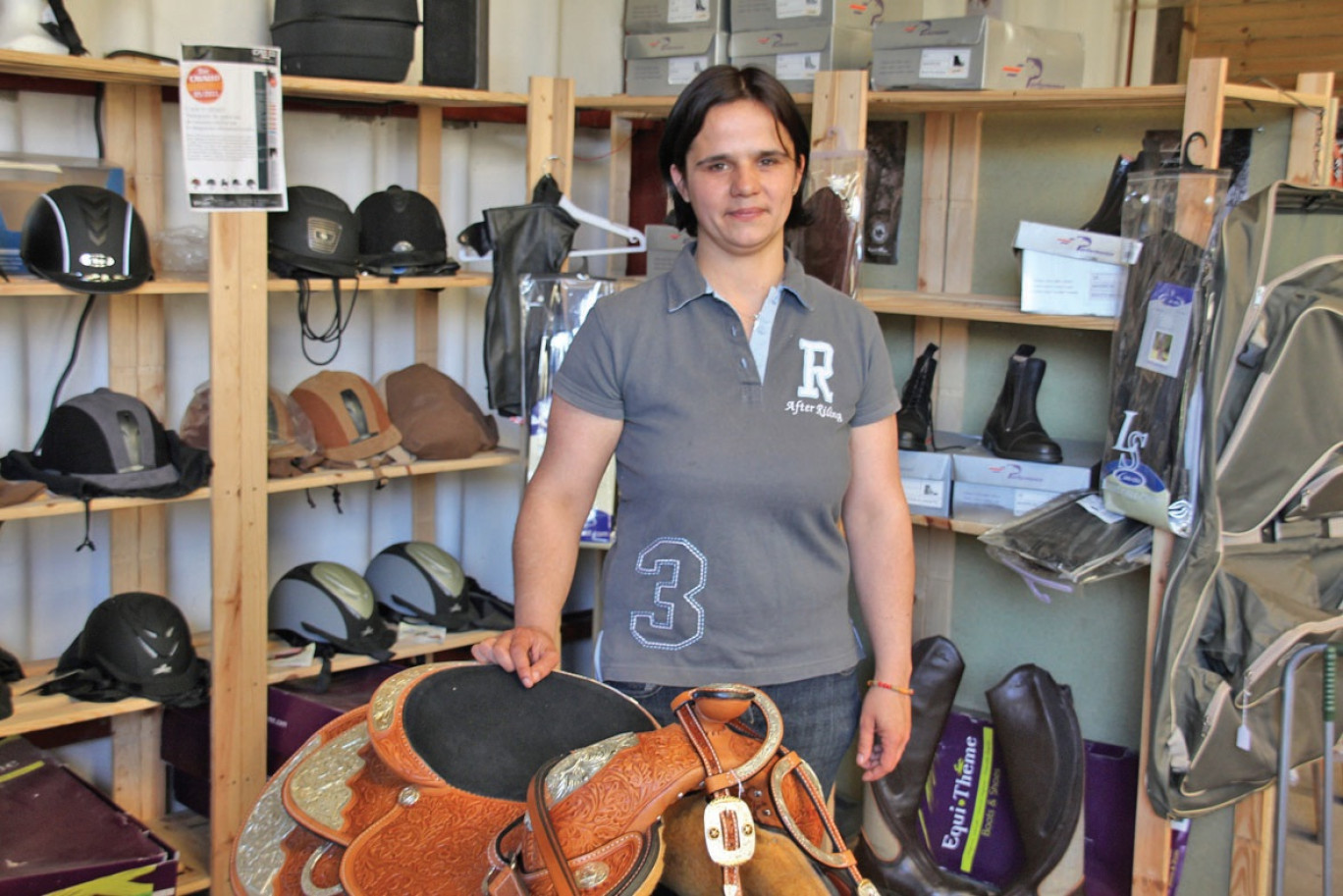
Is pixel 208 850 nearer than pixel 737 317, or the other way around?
pixel 737 317

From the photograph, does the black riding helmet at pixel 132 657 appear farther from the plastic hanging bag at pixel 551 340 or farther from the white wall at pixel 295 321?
the plastic hanging bag at pixel 551 340

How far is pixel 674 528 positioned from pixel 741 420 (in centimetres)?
16

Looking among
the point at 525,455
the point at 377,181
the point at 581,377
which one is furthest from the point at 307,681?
the point at 581,377

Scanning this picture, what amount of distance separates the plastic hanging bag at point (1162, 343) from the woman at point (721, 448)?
106 centimetres

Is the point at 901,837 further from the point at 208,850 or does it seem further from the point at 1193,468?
the point at 208,850

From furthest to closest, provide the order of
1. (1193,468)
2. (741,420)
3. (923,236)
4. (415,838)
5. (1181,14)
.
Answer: (1181,14) < (923,236) < (1193,468) < (741,420) < (415,838)

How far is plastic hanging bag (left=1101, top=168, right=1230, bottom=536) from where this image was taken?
2477 millimetres

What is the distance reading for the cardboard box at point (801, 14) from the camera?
3.03 m

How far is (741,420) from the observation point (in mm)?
1613

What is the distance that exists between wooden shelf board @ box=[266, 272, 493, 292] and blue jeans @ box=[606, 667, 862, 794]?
148 centimetres

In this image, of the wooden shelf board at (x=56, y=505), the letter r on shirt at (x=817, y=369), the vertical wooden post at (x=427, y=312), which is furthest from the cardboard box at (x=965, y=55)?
the wooden shelf board at (x=56, y=505)

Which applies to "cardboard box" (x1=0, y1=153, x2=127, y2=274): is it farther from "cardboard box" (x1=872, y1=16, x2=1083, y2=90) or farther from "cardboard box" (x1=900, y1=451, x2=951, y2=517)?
"cardboard box" (x1=900, y1=451, x2=951, y2=517)

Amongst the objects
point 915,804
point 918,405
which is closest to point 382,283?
point 918,405

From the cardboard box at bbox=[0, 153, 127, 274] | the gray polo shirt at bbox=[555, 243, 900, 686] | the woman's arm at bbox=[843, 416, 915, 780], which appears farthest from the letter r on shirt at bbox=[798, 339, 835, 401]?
the cardboard box at bbox=[0, 153, 127, 274]
